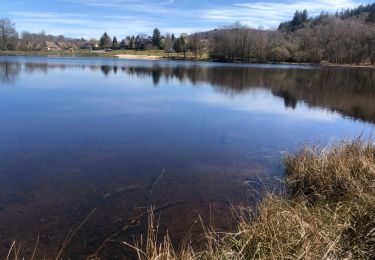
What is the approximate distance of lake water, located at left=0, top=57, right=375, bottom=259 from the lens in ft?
26.2

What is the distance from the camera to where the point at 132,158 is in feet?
41.0

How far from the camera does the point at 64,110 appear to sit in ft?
70.1

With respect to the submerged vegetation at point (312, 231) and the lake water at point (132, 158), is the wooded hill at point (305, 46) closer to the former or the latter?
the lake water at point (132, 158)

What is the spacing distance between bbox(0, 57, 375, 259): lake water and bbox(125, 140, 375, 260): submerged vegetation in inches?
62.0

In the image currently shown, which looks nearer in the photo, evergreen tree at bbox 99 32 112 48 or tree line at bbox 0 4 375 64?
tree line at bbox 0 4 375 64

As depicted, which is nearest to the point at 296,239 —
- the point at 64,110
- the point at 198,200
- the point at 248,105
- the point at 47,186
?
the point at 198,200

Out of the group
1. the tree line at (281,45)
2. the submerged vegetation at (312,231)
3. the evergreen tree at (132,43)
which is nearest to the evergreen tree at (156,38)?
the evergreen tree at (132,43)

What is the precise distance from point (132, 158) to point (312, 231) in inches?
308

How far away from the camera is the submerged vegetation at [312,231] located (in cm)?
526

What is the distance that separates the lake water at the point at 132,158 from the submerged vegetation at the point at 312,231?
1574 mm

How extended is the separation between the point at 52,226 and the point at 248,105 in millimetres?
21066

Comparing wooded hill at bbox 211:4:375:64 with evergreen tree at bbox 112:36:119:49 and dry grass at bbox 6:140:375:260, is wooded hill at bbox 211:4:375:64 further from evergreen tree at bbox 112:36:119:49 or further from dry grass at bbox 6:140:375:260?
dry grass at bbox 6:140:375:260

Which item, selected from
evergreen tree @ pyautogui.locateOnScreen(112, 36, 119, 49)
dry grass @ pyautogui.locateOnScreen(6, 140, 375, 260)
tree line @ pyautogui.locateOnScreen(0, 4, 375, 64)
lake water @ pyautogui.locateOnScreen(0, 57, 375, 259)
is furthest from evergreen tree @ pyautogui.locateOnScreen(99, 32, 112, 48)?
dry grass @ pyautogui.locateOnScreen(6, 140, 375, 260)

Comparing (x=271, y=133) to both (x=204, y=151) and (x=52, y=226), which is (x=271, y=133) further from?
(x=52, y=226)
